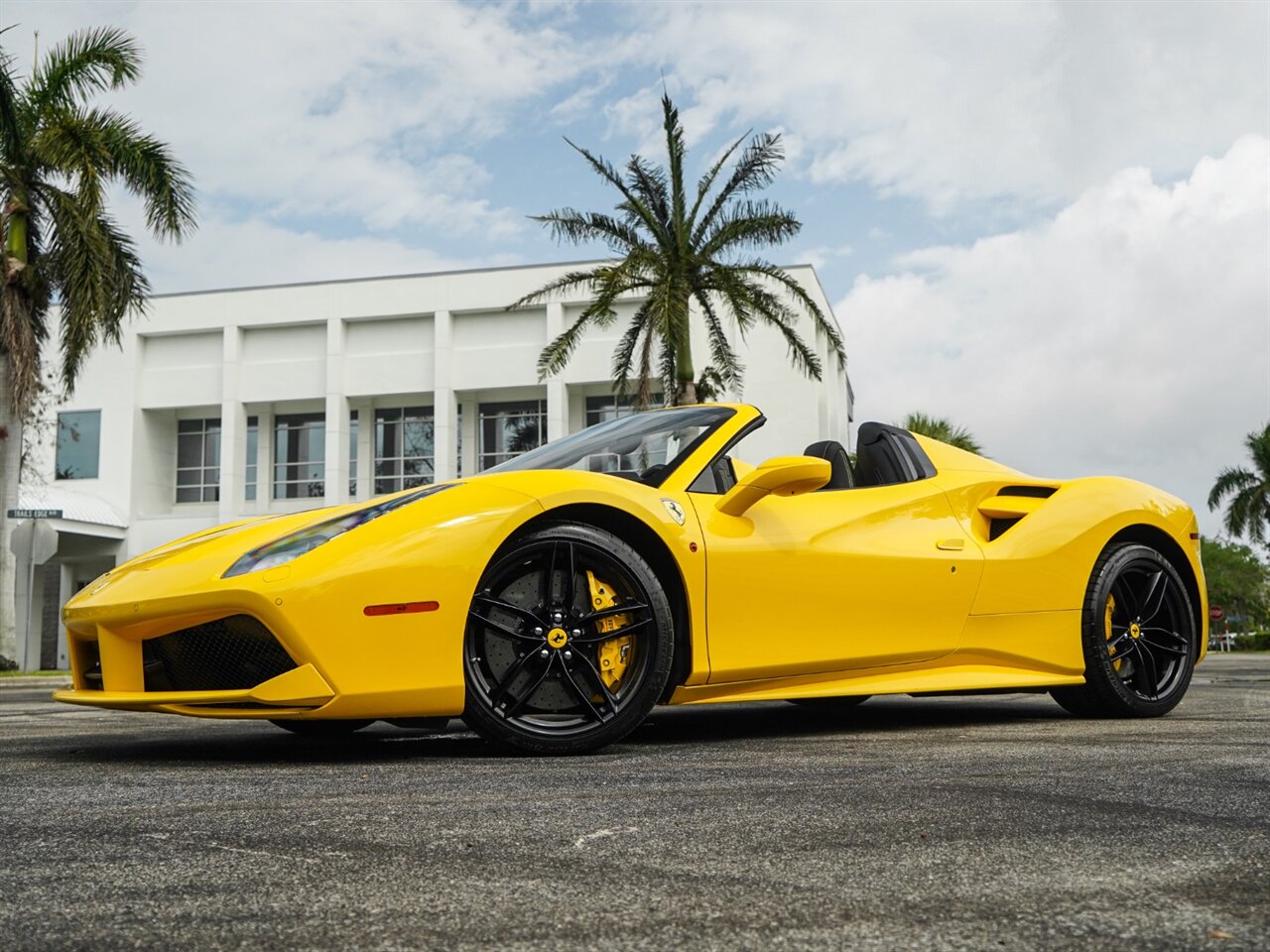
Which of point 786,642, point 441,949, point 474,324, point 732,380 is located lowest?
point 441,949

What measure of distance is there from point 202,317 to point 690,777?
3861cm

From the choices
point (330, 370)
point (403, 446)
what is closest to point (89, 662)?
point (330, 370)

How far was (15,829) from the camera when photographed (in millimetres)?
2432

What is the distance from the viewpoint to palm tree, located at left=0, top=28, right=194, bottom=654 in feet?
56.5

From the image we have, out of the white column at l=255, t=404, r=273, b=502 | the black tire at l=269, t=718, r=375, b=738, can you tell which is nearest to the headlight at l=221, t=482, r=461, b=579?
the black tire at l=269, t=718, r=375, b=738

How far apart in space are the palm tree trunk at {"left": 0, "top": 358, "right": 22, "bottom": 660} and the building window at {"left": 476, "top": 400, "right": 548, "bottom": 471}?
2054 centimetres

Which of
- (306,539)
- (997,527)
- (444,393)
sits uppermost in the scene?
(444,393)

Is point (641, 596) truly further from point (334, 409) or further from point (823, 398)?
point (334, 409)

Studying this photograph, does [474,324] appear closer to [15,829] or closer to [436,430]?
[436,430]

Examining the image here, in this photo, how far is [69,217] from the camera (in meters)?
17.3

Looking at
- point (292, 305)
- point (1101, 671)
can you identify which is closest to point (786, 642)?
point (1101, 671)

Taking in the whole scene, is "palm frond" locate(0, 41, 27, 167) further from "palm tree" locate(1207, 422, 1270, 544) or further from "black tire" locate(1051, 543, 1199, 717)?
"palm tree" locate(1207, 422, 1270, 544)

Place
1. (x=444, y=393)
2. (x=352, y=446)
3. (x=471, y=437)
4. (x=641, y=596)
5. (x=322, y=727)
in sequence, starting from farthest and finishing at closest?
(x=352, y=446), (x=471, y=437), (x=444, y=393), (x=322, y=727), (x=641, y=596)

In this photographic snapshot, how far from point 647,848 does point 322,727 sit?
310 cm
